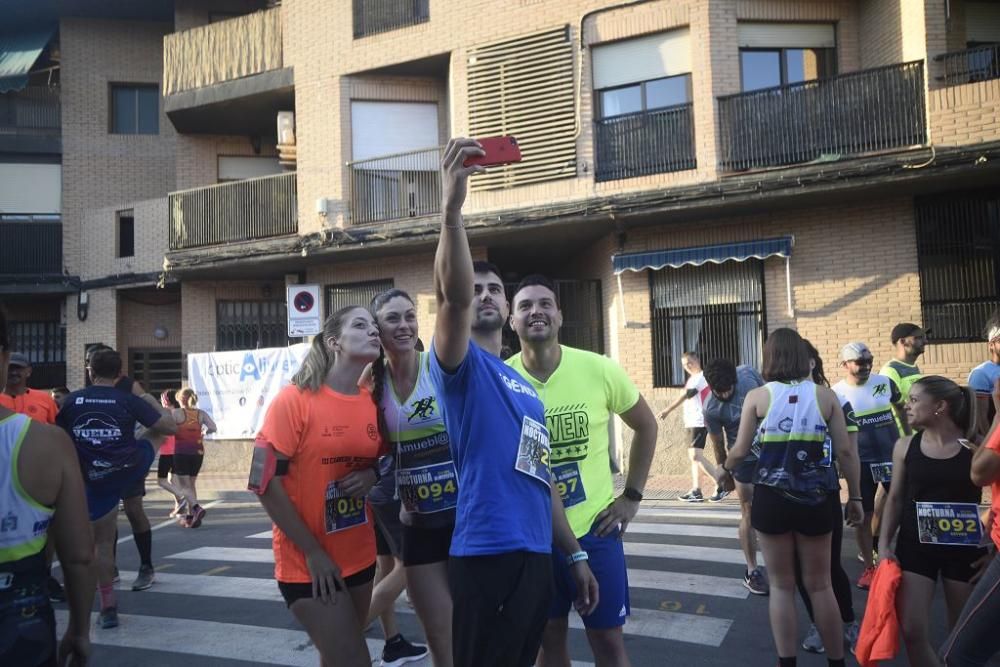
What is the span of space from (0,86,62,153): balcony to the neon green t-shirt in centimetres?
2093

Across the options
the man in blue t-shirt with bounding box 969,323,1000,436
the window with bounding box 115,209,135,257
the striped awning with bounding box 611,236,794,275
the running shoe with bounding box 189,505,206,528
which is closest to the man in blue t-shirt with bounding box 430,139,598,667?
the man in blue t-shirt with bounding box 969,323,1000,436

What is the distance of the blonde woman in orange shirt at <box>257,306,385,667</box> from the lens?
3.30 meters

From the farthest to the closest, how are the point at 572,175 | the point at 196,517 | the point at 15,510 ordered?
the point at 572,175 → the point at 196,517 → the point at 15,510

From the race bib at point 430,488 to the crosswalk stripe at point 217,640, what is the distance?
1660mm

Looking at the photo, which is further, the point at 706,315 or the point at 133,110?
the point at 133,110

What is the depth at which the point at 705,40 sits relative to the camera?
13.1 meters

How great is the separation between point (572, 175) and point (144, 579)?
9717 mm

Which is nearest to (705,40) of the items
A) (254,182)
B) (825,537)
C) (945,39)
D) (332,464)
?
(945,39)

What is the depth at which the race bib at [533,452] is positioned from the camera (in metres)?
2.64

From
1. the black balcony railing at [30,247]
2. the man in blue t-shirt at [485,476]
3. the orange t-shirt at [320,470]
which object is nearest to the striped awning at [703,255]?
the orange t-shirt at [320,470]

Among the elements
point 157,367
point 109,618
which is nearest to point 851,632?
point 109,618

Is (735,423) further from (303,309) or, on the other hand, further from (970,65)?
(303,309)

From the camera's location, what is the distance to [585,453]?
3.47 metres

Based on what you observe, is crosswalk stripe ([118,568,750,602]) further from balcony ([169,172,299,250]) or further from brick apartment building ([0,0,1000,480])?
balcony ([169,172,299,250])
